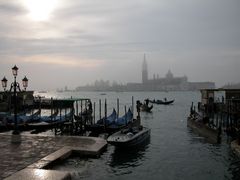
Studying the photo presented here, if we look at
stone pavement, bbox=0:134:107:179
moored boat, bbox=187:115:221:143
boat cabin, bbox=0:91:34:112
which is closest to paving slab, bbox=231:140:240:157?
moored boat, bbox=187:115:221:143

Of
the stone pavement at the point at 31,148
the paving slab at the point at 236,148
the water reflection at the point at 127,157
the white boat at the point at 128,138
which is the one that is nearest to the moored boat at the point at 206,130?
the paving slab at the point at 236,148

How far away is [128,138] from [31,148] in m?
6.36

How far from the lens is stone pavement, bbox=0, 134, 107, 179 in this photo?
13.6 metres

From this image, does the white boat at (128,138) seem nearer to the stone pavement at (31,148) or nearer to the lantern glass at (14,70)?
the stone pavement at (31,148)

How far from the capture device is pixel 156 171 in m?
16.2

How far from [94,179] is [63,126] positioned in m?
14.0

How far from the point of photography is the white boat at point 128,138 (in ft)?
65.0

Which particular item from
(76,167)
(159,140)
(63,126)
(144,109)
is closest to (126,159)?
(76,167)

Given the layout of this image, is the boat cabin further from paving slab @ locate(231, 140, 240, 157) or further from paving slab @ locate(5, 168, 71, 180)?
paving slab @ locate(231, 140, 240, 157)

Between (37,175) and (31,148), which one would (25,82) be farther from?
(37,175)

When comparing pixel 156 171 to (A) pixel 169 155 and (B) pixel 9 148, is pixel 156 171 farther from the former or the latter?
(B) pixel 9 148

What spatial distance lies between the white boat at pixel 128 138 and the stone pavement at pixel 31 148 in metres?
0.94

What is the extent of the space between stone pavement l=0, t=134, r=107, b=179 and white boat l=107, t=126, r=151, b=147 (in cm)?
94

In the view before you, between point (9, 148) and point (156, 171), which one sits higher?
point (9, 148)
